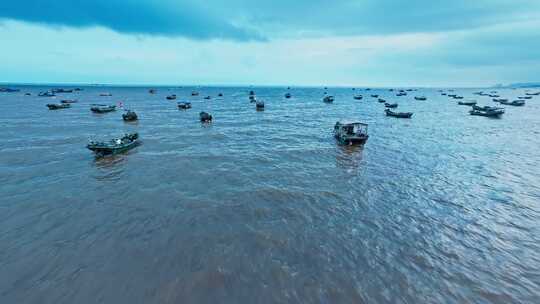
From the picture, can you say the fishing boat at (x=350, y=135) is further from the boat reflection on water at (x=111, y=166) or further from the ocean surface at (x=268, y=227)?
the boat reflection on water at (x=111, y=166)

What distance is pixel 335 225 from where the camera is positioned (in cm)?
1588

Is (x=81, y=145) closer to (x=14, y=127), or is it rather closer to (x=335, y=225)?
(x=14, y=127)

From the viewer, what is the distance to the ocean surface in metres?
11.2

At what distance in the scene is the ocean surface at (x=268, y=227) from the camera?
11188 millimetres

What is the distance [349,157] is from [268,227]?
18263 mm

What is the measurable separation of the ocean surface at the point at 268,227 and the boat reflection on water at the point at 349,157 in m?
0.35

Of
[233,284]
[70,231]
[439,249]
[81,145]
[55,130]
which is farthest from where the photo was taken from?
[55,130]

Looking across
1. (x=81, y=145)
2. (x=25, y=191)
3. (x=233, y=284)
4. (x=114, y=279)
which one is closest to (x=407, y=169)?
(x=233, y=284)

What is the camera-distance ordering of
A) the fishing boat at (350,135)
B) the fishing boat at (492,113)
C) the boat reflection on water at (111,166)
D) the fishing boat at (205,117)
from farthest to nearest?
the fishing boat at (492,113)
the fishing boat at (205,117)
the fishing boat at (350,135)
the boat reflection on water at (111,166)

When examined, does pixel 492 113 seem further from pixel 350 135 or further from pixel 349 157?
pixel 349 157

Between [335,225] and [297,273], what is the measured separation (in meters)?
5.02

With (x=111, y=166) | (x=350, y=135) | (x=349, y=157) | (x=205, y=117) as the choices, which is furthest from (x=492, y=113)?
(x=111, y=166)

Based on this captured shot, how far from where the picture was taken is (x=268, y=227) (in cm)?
1559

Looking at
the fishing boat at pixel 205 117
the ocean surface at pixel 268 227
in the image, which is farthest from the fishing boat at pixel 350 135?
the fishing boat at pixel 205 117
